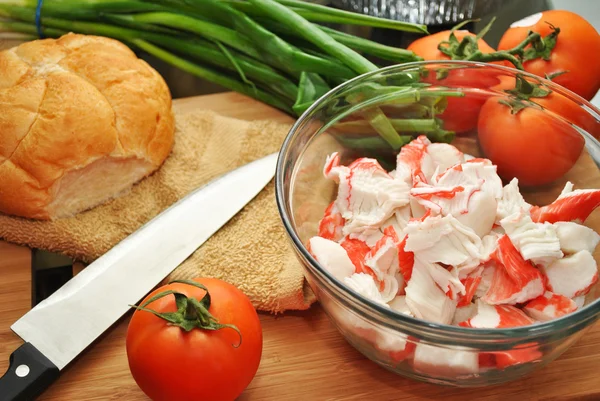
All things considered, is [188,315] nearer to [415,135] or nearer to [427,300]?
[427,300]

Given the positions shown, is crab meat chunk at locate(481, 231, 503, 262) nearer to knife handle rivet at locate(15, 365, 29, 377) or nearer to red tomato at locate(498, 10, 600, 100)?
red tomato at locate(498, 10, 600, 100)

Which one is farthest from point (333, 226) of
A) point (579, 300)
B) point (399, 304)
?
point (579, 300)

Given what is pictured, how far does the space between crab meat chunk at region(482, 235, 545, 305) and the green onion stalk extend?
396 mm

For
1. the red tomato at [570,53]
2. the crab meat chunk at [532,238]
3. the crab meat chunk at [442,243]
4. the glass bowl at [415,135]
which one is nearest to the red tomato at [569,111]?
the glass bowl at [415,135]

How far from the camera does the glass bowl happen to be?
1.02 meters

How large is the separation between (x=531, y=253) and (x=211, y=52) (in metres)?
0.94

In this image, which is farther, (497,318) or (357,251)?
(357,251)

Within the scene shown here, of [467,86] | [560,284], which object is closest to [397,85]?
[467,86]

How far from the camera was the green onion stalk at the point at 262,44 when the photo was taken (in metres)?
1.36

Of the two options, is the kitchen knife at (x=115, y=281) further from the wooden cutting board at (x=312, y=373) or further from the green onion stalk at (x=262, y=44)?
the green onion stalk at (x=262, y=44)

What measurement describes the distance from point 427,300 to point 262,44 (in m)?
0.77

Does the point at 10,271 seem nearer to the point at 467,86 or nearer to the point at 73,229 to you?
the point at 73,229

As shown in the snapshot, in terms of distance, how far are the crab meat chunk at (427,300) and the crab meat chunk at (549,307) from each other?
4.9 inches

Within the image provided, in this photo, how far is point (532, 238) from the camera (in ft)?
3.40
